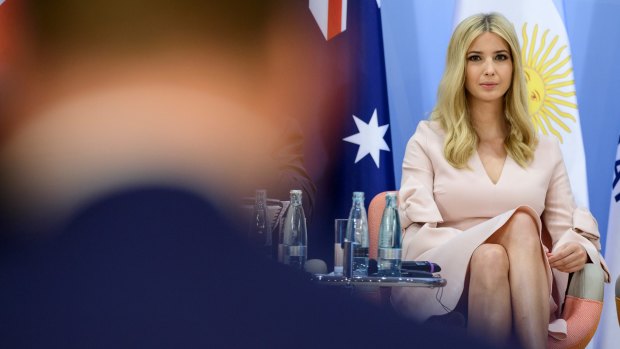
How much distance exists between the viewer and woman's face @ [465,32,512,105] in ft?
7.98

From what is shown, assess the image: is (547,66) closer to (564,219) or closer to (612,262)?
(612,262)

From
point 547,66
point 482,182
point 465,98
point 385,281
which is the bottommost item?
point 385,281

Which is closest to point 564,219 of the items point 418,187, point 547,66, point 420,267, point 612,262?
point 418,187

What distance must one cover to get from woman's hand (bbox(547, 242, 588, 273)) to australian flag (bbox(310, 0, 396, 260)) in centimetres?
101

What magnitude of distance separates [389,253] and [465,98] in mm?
803

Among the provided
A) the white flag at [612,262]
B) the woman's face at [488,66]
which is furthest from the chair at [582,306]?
the white flag at [612,262]

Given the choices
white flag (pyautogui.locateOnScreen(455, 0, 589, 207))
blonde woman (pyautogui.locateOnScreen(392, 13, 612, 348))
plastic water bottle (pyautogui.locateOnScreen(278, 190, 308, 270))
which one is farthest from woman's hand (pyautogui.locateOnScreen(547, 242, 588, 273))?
white flag (pyautogui.locateOnScreen(455, 0, 589, 207))

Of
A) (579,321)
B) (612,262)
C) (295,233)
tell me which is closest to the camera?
(295,233)

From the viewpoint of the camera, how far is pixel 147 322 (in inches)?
11.6

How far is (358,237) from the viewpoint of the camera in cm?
200

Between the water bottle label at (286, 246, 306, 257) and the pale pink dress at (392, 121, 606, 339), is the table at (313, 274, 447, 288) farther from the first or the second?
the pale pink dress at (392, 121, 606, 339)

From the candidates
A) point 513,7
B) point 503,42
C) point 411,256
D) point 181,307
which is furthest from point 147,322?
point 513,7

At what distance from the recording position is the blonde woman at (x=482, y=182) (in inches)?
80.6

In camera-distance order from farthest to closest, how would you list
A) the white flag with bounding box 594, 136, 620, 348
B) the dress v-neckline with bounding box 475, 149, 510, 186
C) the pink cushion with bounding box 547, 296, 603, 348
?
the white flag with bounding box 594, 136, 620, 348 → the dress v-neckline with bounding box 475, 149, 510, 186 → the pink cushion with bounding box 547, 296, 603, 348
